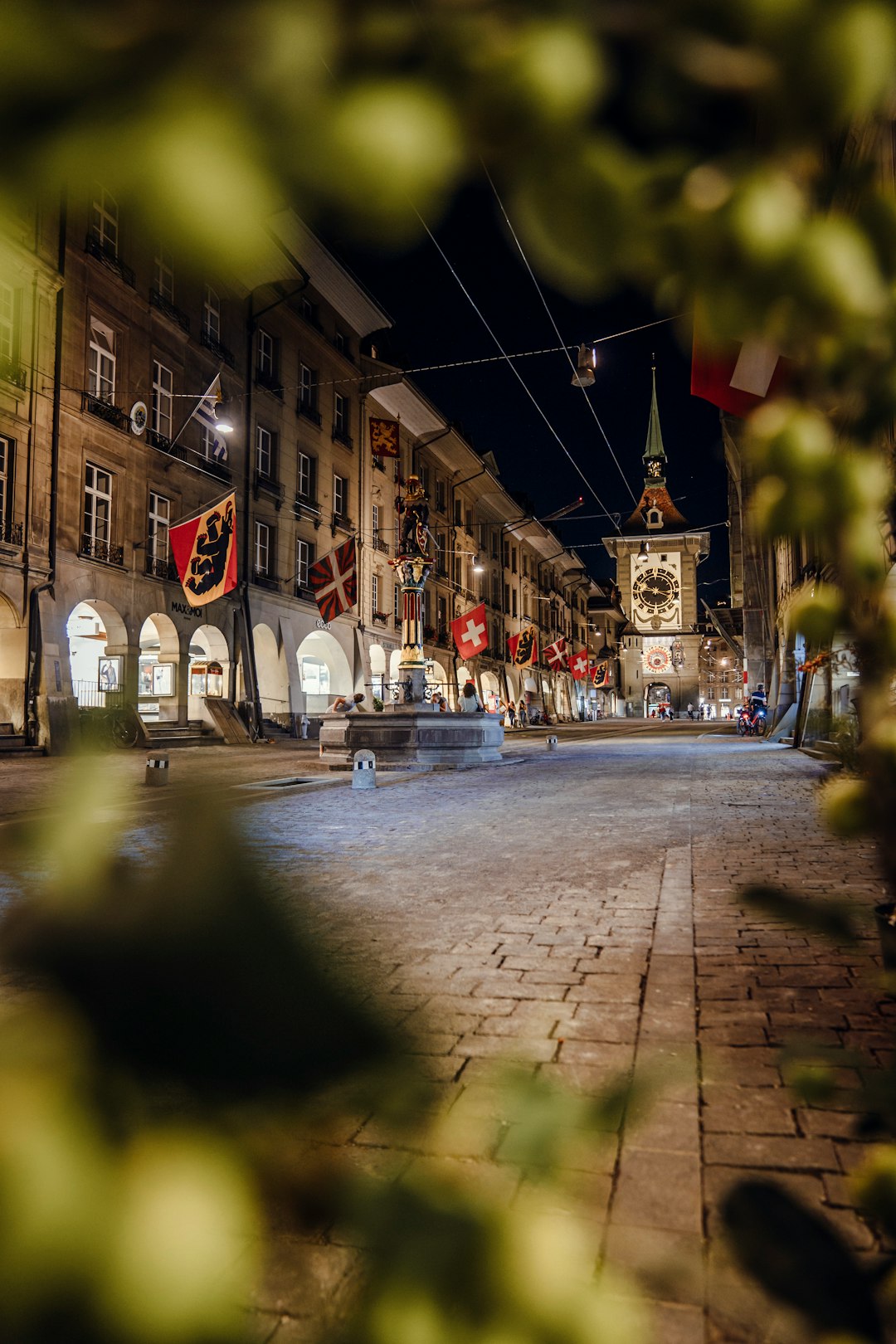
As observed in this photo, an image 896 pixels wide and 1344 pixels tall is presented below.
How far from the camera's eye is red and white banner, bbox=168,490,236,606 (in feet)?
57.8

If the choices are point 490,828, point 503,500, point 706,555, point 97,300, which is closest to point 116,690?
point 97,300

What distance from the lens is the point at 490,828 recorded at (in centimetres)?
780

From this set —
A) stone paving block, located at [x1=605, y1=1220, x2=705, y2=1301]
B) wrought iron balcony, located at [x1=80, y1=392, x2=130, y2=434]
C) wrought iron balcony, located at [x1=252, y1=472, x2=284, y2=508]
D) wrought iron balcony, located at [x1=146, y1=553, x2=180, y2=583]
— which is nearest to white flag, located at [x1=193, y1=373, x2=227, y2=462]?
wrought iron balcony, located at [x1=80, y1=392, x2=130, y2=434]

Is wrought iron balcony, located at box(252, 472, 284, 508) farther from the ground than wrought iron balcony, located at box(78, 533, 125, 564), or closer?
farther from the ground

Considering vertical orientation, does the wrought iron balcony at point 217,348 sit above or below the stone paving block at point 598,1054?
above

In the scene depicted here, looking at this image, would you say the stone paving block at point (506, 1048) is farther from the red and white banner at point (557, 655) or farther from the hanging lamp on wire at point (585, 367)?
the red and white banner at point (557, 655)

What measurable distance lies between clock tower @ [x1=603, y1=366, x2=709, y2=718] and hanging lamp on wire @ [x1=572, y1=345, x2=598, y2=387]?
65473mm

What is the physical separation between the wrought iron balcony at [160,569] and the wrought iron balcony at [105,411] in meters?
3.06

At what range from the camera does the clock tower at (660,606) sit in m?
81.4

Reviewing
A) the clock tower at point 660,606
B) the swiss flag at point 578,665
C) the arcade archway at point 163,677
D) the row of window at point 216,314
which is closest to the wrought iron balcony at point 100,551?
the arcade archway at point 163,677

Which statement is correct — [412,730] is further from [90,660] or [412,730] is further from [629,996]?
[629,996]

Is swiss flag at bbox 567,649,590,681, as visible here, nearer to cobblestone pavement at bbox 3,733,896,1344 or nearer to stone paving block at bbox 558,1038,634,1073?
cobblestone pavement at bbox 3,733,896,1344

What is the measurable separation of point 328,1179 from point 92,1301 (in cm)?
22

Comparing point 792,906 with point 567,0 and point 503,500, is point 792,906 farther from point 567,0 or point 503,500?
point 503,500
